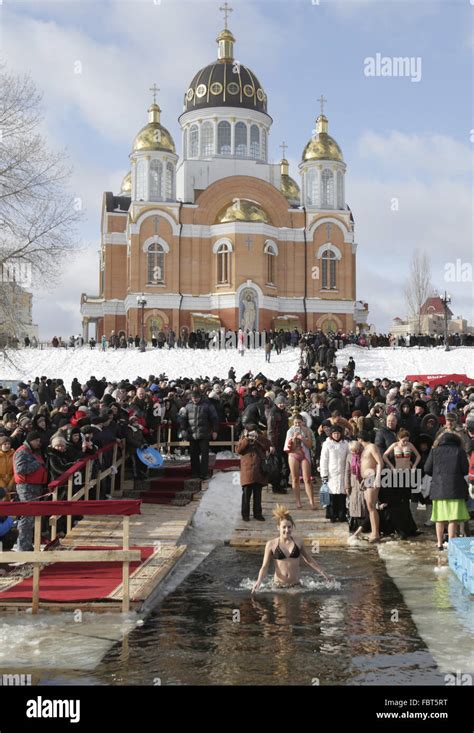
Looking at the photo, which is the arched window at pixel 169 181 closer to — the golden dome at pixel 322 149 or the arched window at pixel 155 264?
the arched window at pixel 155 264

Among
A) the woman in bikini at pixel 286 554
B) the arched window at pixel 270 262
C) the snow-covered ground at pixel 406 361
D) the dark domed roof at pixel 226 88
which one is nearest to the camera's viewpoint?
the woman in bikini at pixel 286 554

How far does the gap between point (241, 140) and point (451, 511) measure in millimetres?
43354

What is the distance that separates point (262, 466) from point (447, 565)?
3.26 meters

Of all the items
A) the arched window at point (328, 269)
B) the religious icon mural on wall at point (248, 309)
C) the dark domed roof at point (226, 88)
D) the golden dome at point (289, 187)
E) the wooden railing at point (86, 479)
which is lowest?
the wooden railing at point (86, 479)

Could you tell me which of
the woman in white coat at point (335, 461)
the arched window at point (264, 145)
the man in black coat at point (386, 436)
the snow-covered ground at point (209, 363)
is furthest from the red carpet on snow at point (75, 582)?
the arched window at point (264, 145)

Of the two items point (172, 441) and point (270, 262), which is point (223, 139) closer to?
point (270, 262)

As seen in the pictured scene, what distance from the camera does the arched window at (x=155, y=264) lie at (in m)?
46.3

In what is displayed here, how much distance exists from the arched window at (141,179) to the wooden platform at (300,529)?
1442 inches

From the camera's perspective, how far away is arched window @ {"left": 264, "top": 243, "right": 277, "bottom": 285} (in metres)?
46.2

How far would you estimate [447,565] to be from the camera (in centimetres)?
925

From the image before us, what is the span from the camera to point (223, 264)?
46219 mm

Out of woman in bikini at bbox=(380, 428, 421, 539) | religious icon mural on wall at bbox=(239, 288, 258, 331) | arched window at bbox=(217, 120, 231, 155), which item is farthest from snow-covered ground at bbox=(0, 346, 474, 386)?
woman in bikini at bbox=(380, 428, 421, 539)
